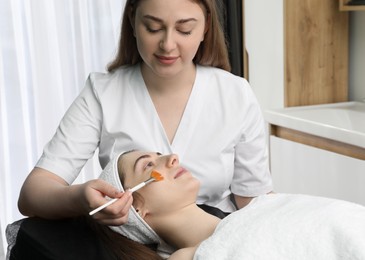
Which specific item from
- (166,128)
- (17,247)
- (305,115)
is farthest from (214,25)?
(305,115)

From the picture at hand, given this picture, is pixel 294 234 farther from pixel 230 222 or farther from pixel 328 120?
pixel 328 120

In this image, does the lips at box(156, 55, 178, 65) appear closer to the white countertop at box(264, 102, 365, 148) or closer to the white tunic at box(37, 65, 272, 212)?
the white tunic at box(37, 65, 272, 212)

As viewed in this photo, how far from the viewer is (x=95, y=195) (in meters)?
1.50

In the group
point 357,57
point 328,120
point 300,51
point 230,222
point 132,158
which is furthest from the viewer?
point 357,57

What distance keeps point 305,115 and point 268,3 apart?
2.02ft

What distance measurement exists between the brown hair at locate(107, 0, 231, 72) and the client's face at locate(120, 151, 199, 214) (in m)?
0.42

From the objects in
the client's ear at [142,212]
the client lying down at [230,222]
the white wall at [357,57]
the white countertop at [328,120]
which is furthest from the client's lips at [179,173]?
the white wall at [357,57]

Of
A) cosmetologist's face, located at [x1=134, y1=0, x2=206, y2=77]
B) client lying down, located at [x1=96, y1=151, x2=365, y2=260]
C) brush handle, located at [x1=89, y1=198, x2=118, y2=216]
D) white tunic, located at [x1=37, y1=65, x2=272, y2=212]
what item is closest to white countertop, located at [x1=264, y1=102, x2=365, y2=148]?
white tunic, located at [x1=37, y1=65, x2=272, y2=212]

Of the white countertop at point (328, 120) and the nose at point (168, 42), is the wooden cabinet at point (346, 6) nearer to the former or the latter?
the white countertop at point (328, 120)

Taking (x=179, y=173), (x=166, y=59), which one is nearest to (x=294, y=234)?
(x=179, y=173)

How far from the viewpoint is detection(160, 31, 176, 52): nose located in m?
1.80

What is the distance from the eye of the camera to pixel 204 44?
2.03 meters

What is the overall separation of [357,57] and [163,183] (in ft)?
6.36

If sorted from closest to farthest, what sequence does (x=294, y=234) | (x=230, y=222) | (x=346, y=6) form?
(x=294, y=234), (x=230, y=222), (x=346, y=6)
